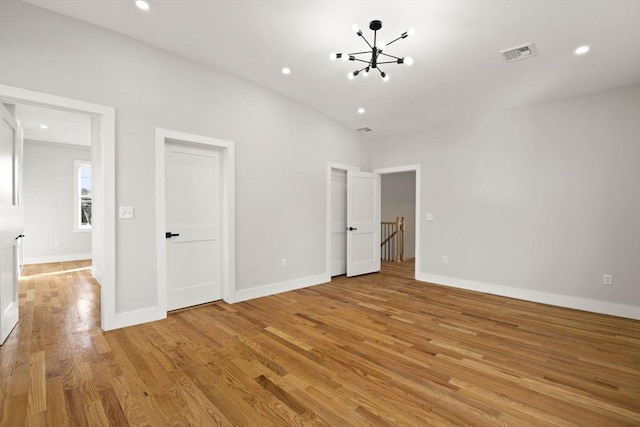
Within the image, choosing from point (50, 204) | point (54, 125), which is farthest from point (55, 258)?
point (54, 125)

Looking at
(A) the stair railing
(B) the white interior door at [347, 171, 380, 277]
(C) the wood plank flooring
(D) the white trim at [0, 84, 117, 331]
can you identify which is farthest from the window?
(A) the stair railing

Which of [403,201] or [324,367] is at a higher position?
[403,201]

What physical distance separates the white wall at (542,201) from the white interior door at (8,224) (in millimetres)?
5530

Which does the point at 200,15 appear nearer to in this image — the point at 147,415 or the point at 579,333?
the point at 147,415

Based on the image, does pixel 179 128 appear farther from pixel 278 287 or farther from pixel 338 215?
pixel 338 215

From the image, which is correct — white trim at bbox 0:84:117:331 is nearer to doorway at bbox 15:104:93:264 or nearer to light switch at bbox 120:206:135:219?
light switch at bbox 120:206:135:219

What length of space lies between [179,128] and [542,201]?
5.01 meters

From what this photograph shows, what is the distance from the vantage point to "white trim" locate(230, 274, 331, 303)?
13.3 ft

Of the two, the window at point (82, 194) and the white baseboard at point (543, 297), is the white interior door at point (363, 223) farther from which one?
the window at point (82, 194)

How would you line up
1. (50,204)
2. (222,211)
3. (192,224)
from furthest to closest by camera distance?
(50,204) < (222,211) < (192,224)

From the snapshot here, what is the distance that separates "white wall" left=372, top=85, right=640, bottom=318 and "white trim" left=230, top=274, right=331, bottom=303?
1.98 meters

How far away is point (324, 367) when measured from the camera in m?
2.33

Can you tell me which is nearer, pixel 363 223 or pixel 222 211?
pixel 222 211

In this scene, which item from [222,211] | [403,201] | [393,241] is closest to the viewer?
[222,211]
